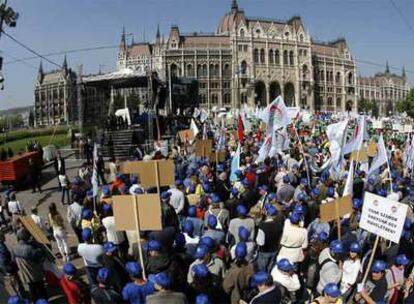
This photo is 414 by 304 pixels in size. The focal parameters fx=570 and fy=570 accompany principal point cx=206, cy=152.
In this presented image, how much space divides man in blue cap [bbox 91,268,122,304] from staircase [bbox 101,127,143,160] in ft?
61.3

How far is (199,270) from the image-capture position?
5402 millimetres

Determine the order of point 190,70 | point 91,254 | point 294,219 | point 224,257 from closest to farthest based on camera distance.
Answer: point 224,257 < point 91,254 < point 294,219 < point 190,70

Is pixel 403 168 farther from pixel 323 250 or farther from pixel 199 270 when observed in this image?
pixel 199 270

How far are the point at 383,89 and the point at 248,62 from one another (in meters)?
64.1

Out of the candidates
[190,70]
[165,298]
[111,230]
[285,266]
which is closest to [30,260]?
[111,230]

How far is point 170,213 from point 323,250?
2.43 meters

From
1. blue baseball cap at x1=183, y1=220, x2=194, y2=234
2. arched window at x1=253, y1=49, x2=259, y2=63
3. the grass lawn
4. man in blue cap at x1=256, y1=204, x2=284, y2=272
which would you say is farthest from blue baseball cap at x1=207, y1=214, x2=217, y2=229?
arched window at x1=253, y1=49, x2=259, y2=63

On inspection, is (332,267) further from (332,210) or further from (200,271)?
(200,271)

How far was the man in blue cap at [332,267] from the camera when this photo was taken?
19.7 feet

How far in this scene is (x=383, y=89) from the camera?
6462 inches

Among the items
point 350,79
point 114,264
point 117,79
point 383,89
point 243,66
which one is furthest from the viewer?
point 383,89

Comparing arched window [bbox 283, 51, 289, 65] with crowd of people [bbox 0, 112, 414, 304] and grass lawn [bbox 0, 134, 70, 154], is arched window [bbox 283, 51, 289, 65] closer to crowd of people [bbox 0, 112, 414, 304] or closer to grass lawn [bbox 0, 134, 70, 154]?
grass lawn [bbox 0, 134, 70, 154]

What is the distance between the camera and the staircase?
2458cm

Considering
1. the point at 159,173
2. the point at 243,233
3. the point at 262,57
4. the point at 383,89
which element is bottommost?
the point at 243,233
